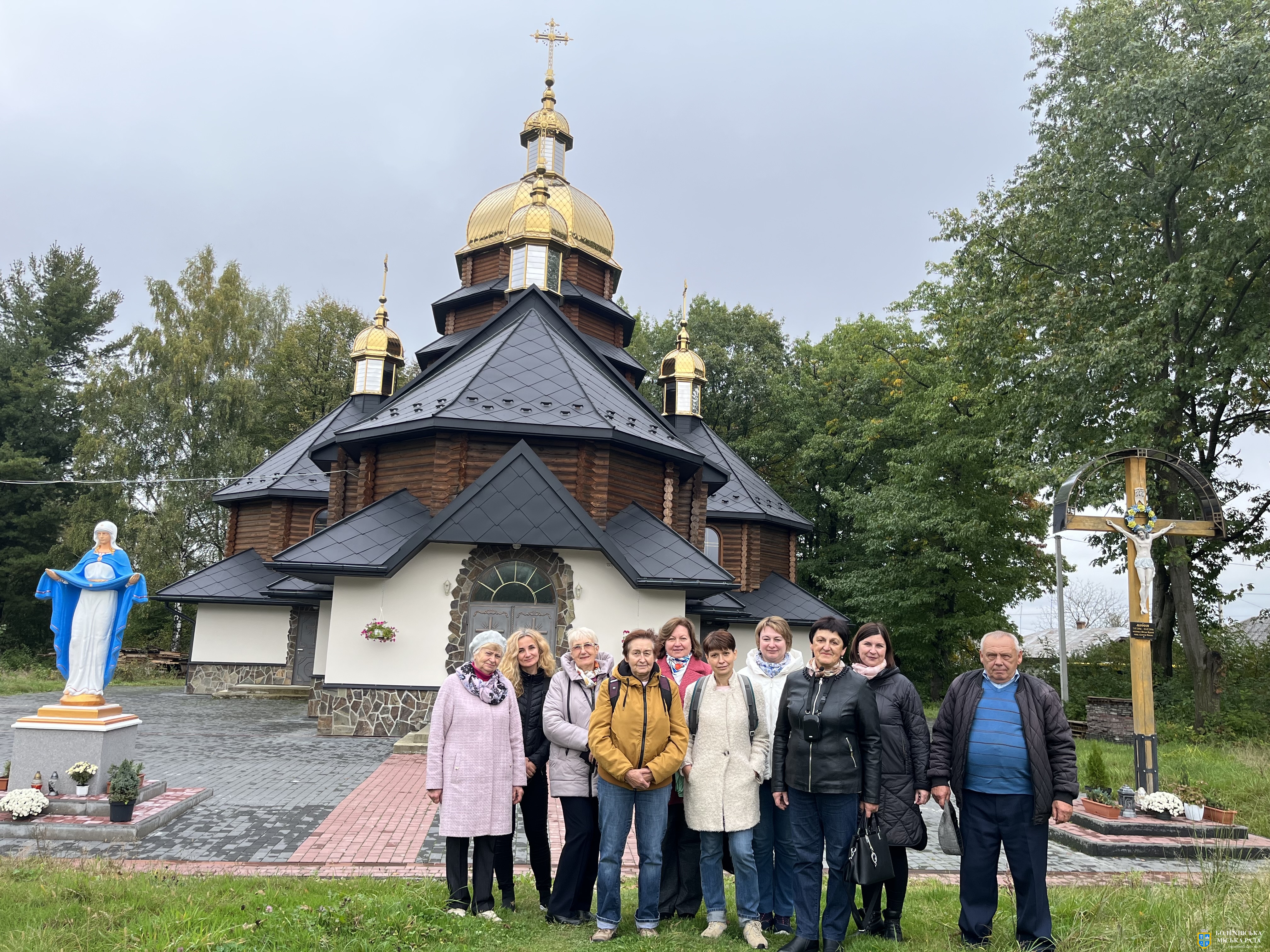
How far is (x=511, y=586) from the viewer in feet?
42.6

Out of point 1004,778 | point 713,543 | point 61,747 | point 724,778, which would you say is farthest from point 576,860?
point 713,543

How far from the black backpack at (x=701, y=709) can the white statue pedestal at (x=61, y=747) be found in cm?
552

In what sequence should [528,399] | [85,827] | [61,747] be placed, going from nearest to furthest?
[85,827]
[61,747]
[528,399]

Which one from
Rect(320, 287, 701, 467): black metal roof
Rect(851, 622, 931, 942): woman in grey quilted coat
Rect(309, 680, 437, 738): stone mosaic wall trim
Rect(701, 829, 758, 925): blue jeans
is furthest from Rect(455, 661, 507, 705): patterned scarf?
Rect(320, 287, 701, 467): black metal roof

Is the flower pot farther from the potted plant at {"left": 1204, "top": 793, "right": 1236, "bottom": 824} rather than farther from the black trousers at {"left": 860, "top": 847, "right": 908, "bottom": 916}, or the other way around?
the black trousers at {"left": 860, "top": 847, "right": 908, "bottom": 916}

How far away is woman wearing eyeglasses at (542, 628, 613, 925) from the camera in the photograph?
4754 millimetres

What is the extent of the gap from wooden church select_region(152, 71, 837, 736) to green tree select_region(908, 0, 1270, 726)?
704 cm

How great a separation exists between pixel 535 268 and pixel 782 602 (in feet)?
34.1

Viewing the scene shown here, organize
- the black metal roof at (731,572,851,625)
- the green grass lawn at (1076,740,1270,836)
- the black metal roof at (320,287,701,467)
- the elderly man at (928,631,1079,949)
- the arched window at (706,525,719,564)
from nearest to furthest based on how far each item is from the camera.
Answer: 1. the elderly man at (928,631,1079,949)
2. the green grass lawn at (1076,740,1270,836)
3. the black metal roof at (320,287,701,467)
4. the black metal roof at (731,572,851,625)
5. the arched window at (706,525,719,564)

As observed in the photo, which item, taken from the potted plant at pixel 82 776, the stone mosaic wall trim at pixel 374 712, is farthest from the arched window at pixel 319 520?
the potted plant at pixel 82 776

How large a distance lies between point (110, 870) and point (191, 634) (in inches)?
1058

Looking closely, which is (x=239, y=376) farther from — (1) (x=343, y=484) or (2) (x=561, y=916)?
(2) (x=561, y=916)

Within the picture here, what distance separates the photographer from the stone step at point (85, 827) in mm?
6473

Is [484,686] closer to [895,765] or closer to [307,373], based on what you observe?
[895,765]
